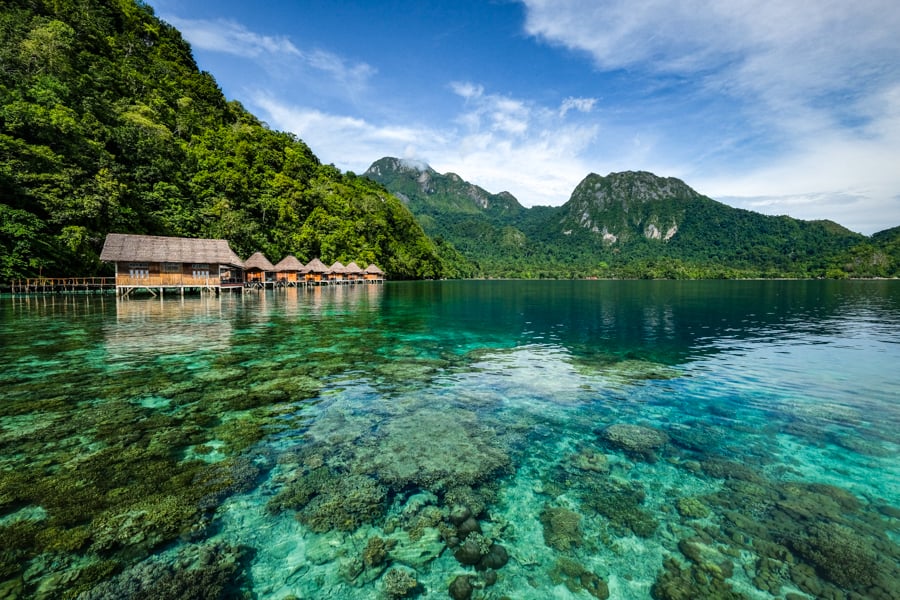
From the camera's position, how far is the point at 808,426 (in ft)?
24.1

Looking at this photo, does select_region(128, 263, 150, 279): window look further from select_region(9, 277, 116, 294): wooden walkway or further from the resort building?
select_region(9, 277, 116, 294): wooden walkway

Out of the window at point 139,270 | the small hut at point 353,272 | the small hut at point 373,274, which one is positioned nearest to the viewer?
the window at point 139,270

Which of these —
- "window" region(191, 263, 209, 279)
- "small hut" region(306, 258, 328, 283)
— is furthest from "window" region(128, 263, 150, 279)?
"small hut" region(306, 258, 328, 283)

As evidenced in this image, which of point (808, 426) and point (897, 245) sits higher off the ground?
point (897, 245)

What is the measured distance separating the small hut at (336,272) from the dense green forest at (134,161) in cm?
516

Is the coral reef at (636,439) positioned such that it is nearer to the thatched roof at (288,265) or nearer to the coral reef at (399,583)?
the coral reef at (399,583)

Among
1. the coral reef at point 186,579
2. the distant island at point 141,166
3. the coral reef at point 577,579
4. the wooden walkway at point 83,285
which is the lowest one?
the coral reef at point 577,579

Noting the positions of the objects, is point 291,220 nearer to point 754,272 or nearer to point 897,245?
point 754,272

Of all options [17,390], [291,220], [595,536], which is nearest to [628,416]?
[595,536]

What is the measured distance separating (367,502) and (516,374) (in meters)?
7.11

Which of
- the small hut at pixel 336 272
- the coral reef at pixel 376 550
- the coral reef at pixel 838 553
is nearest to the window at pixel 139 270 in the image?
the small hut at pixel 336 272

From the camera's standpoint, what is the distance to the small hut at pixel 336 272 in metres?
71.8

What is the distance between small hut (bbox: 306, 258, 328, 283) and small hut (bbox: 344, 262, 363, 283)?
5499mm

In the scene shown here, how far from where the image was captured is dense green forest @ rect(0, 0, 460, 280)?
34938 mm
